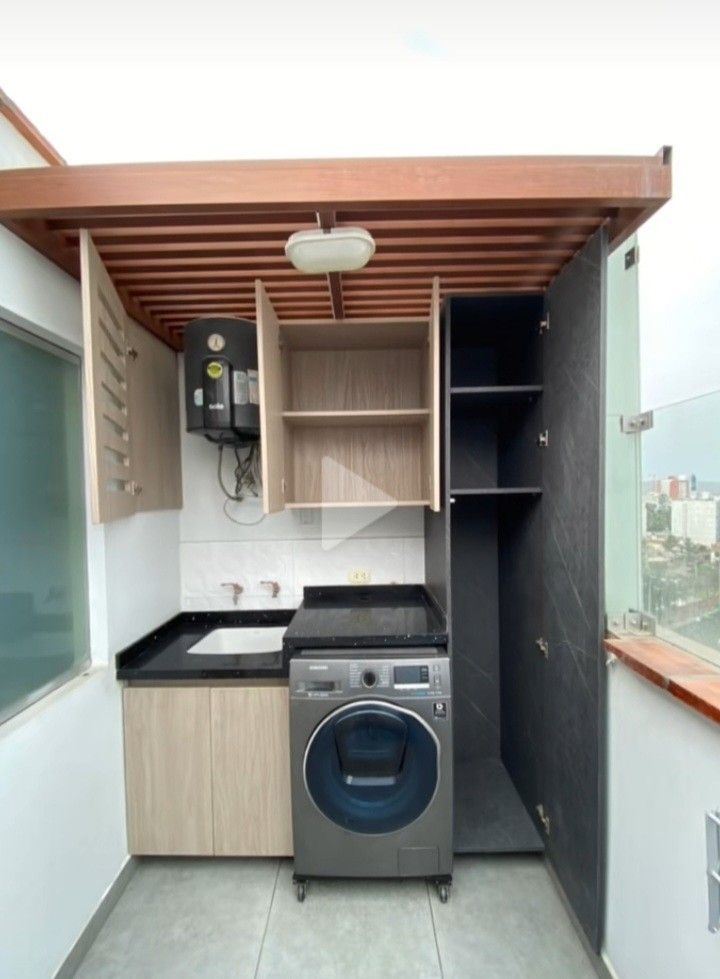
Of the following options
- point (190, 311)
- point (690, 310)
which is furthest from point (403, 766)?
point (190, 311)

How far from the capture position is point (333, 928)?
5.01ft

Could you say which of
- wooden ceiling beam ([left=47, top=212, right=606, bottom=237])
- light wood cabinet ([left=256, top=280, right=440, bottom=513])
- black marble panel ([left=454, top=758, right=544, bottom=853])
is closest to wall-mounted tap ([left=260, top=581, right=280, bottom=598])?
light wood cabinet ([left=256, top=280, right=440, bottom=513])

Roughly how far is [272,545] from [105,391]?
1.18 m

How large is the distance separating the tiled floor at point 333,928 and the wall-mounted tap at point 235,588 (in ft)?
3.78

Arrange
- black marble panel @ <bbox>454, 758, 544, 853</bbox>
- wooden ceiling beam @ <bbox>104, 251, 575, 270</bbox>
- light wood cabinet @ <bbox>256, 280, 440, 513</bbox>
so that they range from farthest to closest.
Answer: light wood cabinet @ <bbox>256, 280, 440, 513</bbox> < black marble panel @ <bbox>454, 758, 544, 853</bbox> < wooden ceiling beam @ <bbox>104, 251, 575, 270</bbox>

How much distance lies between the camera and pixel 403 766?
1.63 metres

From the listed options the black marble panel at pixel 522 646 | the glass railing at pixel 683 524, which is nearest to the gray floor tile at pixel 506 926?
the black marble panel at pixel 522 646

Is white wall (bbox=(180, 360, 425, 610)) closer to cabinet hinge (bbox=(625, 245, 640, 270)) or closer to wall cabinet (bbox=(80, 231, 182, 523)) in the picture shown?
wall cabinet (bbox=(80, 231, 182, 523))

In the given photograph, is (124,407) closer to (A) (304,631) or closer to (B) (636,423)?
(A) (304,631)

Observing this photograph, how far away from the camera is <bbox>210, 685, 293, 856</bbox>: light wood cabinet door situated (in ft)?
5.67

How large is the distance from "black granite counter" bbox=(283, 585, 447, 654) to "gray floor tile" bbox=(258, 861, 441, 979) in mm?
967

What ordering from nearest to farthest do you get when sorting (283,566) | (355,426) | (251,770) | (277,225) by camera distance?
(277,225)
(251,770)
(355,426)
(283,566)

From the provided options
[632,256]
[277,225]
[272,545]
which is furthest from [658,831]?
[277,225]

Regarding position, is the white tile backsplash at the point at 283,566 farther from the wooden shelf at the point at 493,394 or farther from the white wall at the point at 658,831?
the white wall at the point at 658,831
